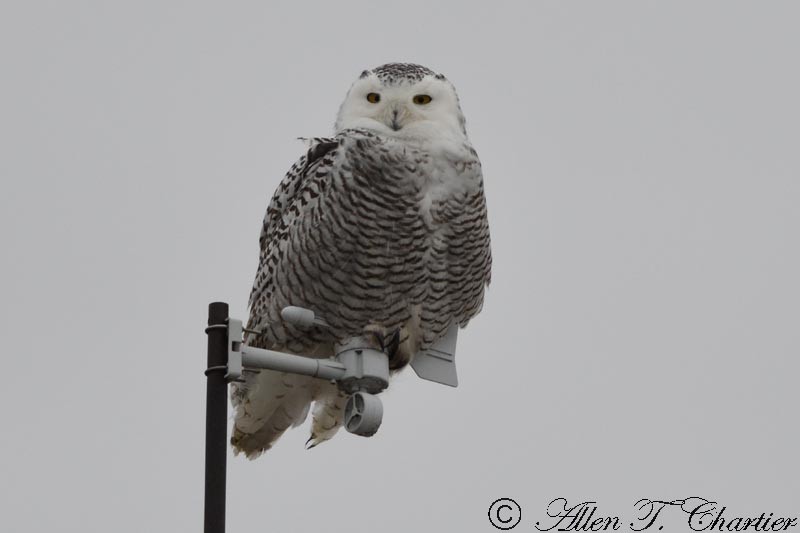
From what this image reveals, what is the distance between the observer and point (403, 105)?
7.12m

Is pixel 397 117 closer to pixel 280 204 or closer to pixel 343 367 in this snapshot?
pixel 280 204

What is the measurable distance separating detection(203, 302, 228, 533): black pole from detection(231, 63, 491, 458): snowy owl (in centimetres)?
197

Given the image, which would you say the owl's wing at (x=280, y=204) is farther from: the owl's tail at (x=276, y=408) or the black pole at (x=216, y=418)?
the black pole at (x=216, y=418)

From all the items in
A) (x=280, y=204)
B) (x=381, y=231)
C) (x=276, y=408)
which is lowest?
(x=276, y=408)

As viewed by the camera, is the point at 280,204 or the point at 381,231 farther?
the point at 280,204

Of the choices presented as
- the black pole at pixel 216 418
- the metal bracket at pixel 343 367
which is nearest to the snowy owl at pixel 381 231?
the metal bracket at pixel 343 367

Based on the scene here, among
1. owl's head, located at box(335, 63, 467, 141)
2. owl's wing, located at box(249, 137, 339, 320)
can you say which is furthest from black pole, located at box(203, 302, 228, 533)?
owl's head, located at box(335, 63, 467, 141)

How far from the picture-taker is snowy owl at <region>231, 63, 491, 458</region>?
670 centimetres

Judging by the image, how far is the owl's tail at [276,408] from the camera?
288 inches

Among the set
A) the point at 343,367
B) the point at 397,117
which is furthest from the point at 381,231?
the point at 343,367

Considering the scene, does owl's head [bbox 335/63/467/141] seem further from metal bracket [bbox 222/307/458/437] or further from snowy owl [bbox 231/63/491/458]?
metal bracket [bbox 222/307/458/437]

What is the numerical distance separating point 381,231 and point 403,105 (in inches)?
30.8

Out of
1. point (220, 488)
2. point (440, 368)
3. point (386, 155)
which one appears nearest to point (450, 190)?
point (386, 155)

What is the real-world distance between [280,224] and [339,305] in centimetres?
60
